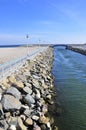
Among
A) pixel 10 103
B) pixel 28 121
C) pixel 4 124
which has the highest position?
pixel 10 103

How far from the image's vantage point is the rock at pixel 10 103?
41.1ft

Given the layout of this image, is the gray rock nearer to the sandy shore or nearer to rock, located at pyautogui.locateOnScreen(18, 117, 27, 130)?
rock, located at pyautogui.locateOnScreen(18, 117, 27, 130)

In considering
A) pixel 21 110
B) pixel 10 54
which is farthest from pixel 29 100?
pixel 10 54

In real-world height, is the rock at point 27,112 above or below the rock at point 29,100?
below

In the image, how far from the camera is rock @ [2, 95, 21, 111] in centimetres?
1253

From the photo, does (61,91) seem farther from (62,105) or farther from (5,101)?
(5,101)

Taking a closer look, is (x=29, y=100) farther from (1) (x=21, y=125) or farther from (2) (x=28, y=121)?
(1) (x=21, y=125)

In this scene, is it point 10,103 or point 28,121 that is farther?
point 10,103

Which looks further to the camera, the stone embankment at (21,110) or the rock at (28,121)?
the rock at (28,121)

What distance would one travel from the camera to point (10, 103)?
506 inches

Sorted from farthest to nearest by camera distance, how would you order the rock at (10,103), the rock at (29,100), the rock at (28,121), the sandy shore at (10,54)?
the sandy shore at (10,54) → the rock at (29,100) → the rock at (10,103) → the rock at (28,121)

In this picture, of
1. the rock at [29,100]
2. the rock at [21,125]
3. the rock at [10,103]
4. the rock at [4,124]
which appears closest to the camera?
the rock at [4,124]

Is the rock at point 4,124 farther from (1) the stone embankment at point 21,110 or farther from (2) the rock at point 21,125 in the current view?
(2) the rock at point 21,125

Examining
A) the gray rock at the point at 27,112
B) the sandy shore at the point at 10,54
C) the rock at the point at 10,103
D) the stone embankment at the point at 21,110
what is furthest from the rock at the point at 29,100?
the sandy shore at the point at 10,54
